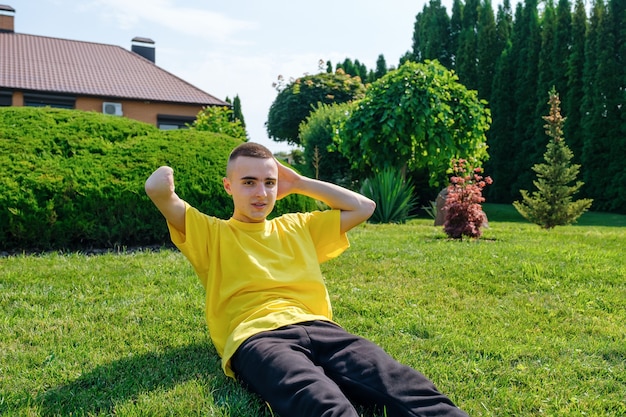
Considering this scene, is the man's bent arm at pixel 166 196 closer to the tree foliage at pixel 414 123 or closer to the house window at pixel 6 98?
the tree foliage at pixel 414 123

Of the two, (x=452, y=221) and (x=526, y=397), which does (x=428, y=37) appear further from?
(x=526, y=397)

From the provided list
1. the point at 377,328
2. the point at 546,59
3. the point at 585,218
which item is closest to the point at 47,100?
the point at 546,59

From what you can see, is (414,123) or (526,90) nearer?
(414,123)

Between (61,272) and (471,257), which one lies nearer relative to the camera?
(61,272)

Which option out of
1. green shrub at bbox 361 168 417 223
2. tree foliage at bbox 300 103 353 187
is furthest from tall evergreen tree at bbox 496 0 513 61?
green shrub at bbox 361 168 417 223

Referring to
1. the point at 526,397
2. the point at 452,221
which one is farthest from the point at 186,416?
the point at 452,221

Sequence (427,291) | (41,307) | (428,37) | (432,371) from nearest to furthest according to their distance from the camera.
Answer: (432,371)
(41,307)
(427,291)
(428,37)

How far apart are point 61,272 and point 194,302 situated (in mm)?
1494

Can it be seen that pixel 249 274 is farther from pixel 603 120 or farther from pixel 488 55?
pixel 488 55

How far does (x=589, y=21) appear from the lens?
19.1 m

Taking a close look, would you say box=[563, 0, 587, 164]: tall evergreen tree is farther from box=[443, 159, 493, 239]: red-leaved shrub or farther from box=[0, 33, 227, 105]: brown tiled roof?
box=[443, 159, 493, 239]: red-leaved shrub

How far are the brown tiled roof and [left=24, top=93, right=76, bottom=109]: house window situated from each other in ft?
0.88

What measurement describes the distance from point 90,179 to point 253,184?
4.10m

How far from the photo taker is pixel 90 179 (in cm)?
629
